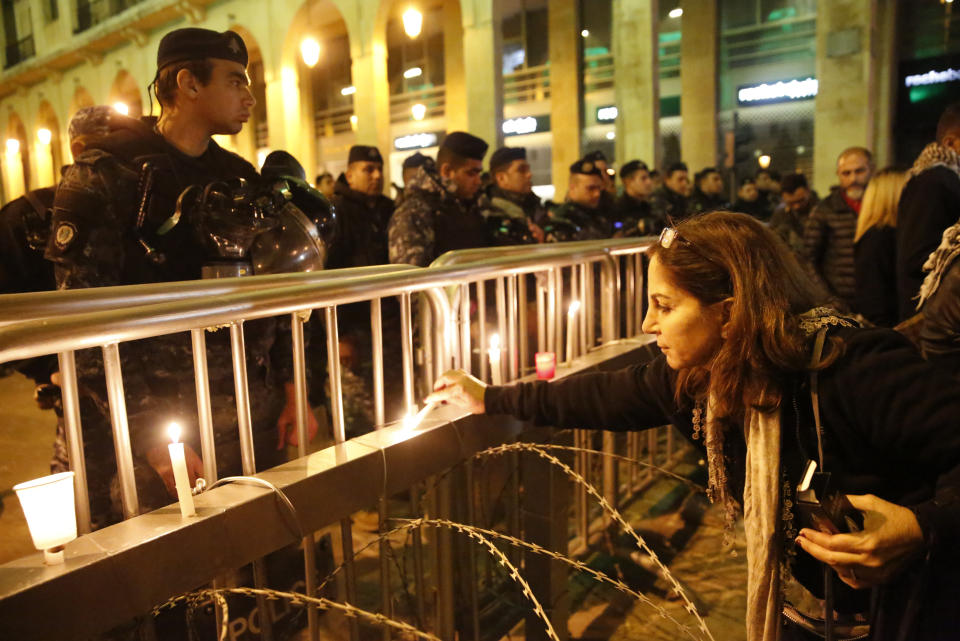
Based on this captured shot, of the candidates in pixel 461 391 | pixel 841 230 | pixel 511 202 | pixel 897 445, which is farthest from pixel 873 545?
pixel 841 230

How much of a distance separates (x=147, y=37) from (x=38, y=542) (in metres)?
25.5

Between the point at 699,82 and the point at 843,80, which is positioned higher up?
the point at 699,82

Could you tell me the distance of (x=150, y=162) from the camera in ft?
7.72

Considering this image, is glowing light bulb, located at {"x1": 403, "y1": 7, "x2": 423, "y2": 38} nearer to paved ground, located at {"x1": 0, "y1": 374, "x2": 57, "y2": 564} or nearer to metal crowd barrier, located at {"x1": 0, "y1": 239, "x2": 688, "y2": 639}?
paved ground, located at {"x1": 0, "y1": 374, "x2": 57, "y2": 564}

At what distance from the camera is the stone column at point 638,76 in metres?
12.7

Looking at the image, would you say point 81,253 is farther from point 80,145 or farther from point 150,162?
point 80,145

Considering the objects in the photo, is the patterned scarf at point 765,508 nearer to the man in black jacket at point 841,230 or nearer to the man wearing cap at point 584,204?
the man wearing cap at point 584,204

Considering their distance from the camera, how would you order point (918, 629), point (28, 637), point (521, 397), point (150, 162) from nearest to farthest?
point (28, 637), point (918, 629), point (150, 162), point (521, 397)

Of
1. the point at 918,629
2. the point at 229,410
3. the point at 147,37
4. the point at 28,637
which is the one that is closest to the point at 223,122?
the point at 229,410

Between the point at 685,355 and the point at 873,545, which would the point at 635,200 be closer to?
the point at 685,355

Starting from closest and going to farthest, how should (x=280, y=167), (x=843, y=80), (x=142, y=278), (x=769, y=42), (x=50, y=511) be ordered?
(x=50, y=511) → (x=142, y=278) → (x=280, y=167) → (x=843, y=80) → (x=769, y=42)

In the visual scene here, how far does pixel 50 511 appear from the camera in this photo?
4.71 ft

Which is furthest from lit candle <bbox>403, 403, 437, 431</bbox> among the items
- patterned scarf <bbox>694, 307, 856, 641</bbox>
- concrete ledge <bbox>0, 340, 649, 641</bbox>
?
patterned scarf <bbox>694, 307, 856, 641</bbox>

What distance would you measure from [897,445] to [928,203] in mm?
3111
